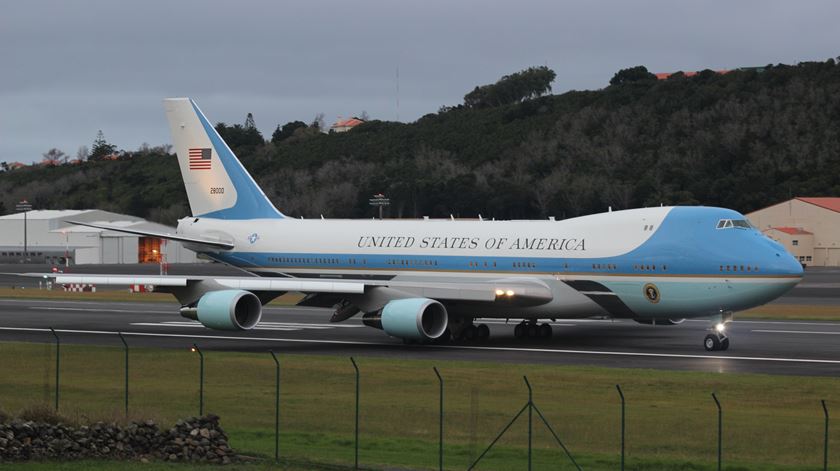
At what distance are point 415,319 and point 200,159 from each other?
17.3 meters

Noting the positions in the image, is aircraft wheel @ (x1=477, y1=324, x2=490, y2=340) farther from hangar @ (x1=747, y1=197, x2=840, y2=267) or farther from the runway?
hangar @ (x1=747, y1=197, x2=840, y2=267)

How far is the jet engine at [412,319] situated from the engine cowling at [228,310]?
4058mm

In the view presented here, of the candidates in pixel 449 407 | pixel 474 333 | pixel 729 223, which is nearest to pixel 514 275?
pixel 474 333

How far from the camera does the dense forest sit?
139000 mm

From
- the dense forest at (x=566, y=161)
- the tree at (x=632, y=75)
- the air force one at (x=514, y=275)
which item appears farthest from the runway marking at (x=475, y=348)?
the tree at (x=632, y=75)

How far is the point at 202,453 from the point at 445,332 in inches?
904

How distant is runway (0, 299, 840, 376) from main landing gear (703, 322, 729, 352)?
0.37m

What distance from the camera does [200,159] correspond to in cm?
5697

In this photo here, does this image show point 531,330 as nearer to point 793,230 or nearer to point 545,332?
point 545,332

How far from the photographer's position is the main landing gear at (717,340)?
43594mm

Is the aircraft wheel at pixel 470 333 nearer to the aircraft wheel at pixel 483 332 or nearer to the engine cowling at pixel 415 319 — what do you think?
the aircraft wheel at pixel 483 332

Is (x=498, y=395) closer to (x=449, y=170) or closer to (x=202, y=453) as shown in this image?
(x=202, y=453)

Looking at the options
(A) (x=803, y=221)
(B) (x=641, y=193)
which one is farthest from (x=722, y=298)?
(B) (x=641, y=193)

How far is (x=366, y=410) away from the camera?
30.7 m
